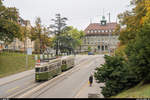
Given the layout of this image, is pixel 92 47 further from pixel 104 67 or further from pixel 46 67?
pixel 104 67

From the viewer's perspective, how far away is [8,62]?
38.8 metres

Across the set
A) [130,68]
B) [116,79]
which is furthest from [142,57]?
[116,79]

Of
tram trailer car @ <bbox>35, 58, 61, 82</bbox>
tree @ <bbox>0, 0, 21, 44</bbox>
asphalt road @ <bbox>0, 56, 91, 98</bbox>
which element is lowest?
asphalt road @ <bbox>0, 56, 91, 98</bbox>

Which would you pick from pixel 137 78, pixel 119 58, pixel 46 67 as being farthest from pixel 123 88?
pixel 46 67

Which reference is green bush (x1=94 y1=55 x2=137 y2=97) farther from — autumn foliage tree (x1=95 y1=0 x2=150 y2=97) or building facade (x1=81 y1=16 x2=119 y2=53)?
building facade (x1=81 y1=16 x2=119 y2=53)

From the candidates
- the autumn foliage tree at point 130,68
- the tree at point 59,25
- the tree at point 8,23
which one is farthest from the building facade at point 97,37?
the autumn foliage tree at point 130,68

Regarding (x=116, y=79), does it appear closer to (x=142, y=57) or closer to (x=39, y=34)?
(x=142, y=57)

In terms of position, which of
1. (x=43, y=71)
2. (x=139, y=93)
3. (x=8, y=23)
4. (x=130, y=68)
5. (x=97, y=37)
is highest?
(x=97, y=37)

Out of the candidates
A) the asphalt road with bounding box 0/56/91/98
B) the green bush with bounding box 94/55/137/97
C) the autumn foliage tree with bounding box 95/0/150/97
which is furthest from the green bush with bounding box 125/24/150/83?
the asphalt road with bounding box 0/56/91/98

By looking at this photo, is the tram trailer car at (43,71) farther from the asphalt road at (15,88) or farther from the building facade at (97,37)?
the building facade at (97,37)

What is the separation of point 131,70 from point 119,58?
115 inches

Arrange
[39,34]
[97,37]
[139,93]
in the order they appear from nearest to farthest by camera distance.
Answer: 1. [139,93]
2. [39,34]
3. [97,37]

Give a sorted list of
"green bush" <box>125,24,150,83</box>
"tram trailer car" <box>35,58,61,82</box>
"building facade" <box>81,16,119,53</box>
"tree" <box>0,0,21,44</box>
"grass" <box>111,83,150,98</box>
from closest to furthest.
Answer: "grass" <box>111,83,150,98</box>
"green bush" <box>125,24,150,83</box>
"tram trailer car" <box>35,58,61,82</box>
"tree" <box>0,0,21,44</box>
"building facade" <box>81,16,119,53</box>

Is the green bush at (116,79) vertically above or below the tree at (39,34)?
below
